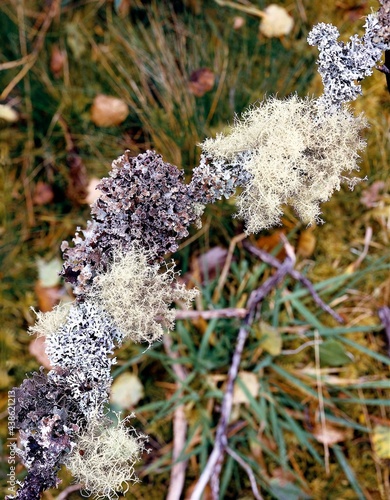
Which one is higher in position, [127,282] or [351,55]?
[351,55]

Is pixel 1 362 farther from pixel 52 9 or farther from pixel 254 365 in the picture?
pixel 52 9

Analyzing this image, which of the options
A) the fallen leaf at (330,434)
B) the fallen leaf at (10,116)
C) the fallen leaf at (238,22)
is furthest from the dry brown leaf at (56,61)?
the fallen leaf at (330,434)

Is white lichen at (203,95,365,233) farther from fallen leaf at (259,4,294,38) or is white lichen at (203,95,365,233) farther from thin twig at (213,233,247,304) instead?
fallen leaf at (259,4,294,38)

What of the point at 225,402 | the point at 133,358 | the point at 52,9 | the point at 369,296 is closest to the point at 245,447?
the point at 225,402

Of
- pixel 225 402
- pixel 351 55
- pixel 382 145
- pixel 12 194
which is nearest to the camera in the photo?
pixel 351 55

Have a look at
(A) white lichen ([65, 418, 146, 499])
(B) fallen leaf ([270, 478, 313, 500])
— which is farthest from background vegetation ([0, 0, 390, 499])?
(A) white lichen ([65, 418, 146, 499])

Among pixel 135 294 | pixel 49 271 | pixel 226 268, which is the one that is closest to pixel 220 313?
pixel 226 268
